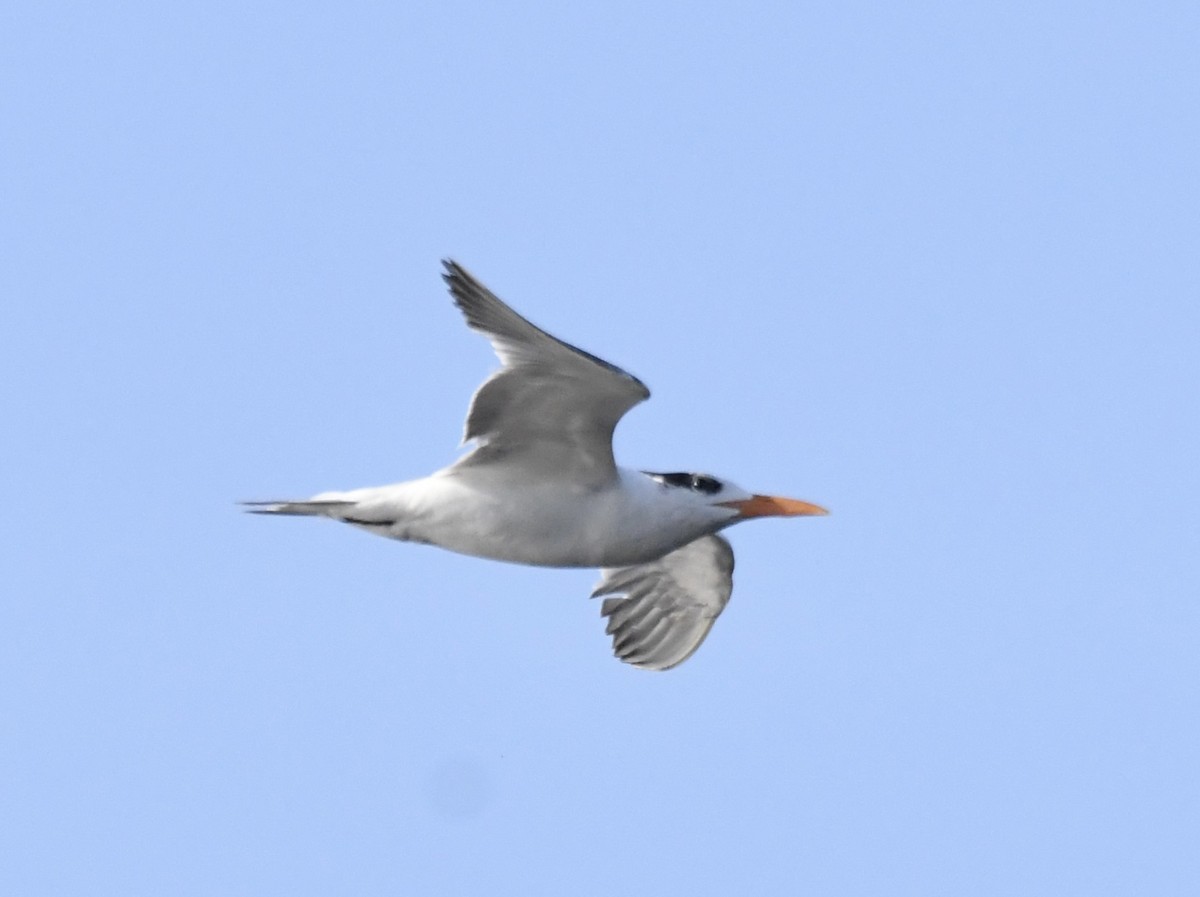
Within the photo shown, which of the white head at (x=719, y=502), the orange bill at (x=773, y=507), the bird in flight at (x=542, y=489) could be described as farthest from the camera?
the orange bill at (x=773, y=507)

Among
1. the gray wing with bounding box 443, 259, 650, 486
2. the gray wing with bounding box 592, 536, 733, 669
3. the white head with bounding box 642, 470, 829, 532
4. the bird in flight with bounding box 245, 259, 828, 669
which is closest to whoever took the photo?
the gray wing with bounding box 443, 259, 650, 486

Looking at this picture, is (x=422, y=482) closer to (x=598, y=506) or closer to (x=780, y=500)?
(x=598, y=506)

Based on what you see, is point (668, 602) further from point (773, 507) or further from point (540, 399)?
point (540, 399)

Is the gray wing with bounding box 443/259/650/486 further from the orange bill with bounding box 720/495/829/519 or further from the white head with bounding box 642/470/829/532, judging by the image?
the orange bill with bounding box 720/495/829/519

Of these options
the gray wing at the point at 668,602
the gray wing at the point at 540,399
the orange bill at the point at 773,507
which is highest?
the gray wing at the point at 540,399

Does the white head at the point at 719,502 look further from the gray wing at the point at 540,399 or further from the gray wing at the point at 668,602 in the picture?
the gray wing at the point at 668,602

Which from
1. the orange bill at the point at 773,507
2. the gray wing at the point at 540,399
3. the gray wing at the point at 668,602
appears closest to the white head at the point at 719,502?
the orange bill at the point at 773,507

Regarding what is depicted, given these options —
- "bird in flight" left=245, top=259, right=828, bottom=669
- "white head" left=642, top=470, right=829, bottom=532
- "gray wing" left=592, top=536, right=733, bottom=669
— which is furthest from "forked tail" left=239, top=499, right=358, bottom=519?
"gray wing" left=592, top=536, right=733, bottom=669

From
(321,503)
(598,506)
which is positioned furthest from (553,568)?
(321,503)
